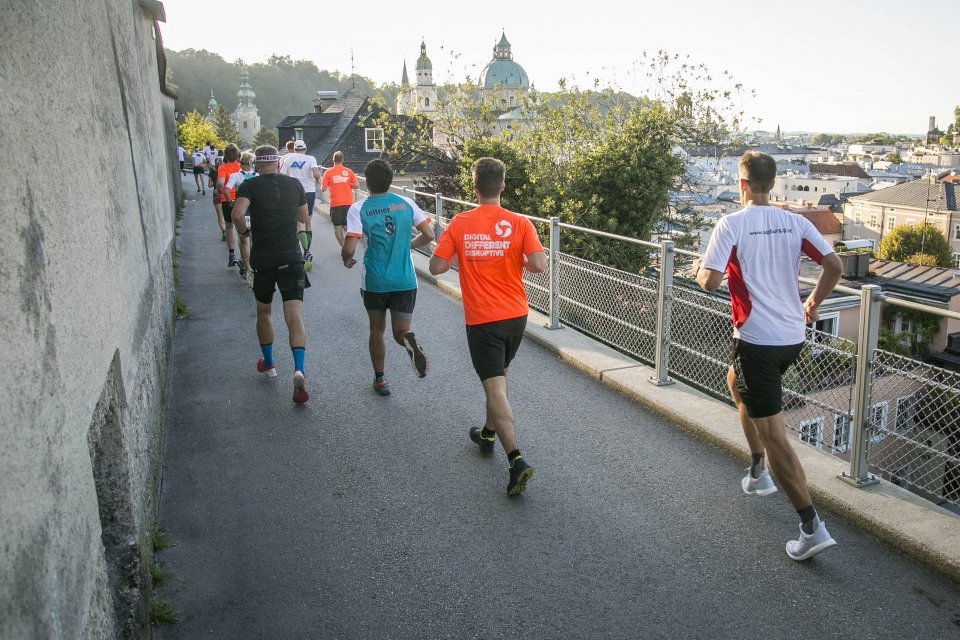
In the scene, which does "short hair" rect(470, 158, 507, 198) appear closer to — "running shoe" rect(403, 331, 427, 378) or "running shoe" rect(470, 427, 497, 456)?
"running shoe" rect(403, 331, 427, 378)

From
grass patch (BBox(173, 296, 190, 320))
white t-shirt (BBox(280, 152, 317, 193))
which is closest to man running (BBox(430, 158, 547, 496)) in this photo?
grass patch (BBox(173, 296, 190, 320))

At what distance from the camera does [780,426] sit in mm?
4055

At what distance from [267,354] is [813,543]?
4.93 m

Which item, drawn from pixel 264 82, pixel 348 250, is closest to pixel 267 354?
pixel 348 250

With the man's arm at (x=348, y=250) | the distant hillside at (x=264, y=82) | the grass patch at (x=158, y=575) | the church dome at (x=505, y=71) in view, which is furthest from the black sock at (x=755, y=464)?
the distant hillside at (x=264, y=82)

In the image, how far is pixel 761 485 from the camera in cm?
Answer: 474

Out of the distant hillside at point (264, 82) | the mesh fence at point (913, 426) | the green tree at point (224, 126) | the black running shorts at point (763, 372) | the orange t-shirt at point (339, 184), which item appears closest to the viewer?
the black running shorts at point (763, 372)

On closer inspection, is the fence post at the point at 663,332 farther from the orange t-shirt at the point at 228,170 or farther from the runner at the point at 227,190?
the orange t-shirt at the point at 228,170

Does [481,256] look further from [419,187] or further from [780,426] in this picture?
[419,187]

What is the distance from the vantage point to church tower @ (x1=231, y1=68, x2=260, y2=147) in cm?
14462

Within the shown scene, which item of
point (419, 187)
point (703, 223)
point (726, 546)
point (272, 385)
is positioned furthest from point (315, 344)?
point (419, 187)

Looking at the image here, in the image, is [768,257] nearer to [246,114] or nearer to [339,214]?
[339,214]

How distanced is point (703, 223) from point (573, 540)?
19.5 meters

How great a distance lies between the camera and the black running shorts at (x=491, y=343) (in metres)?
4.84
